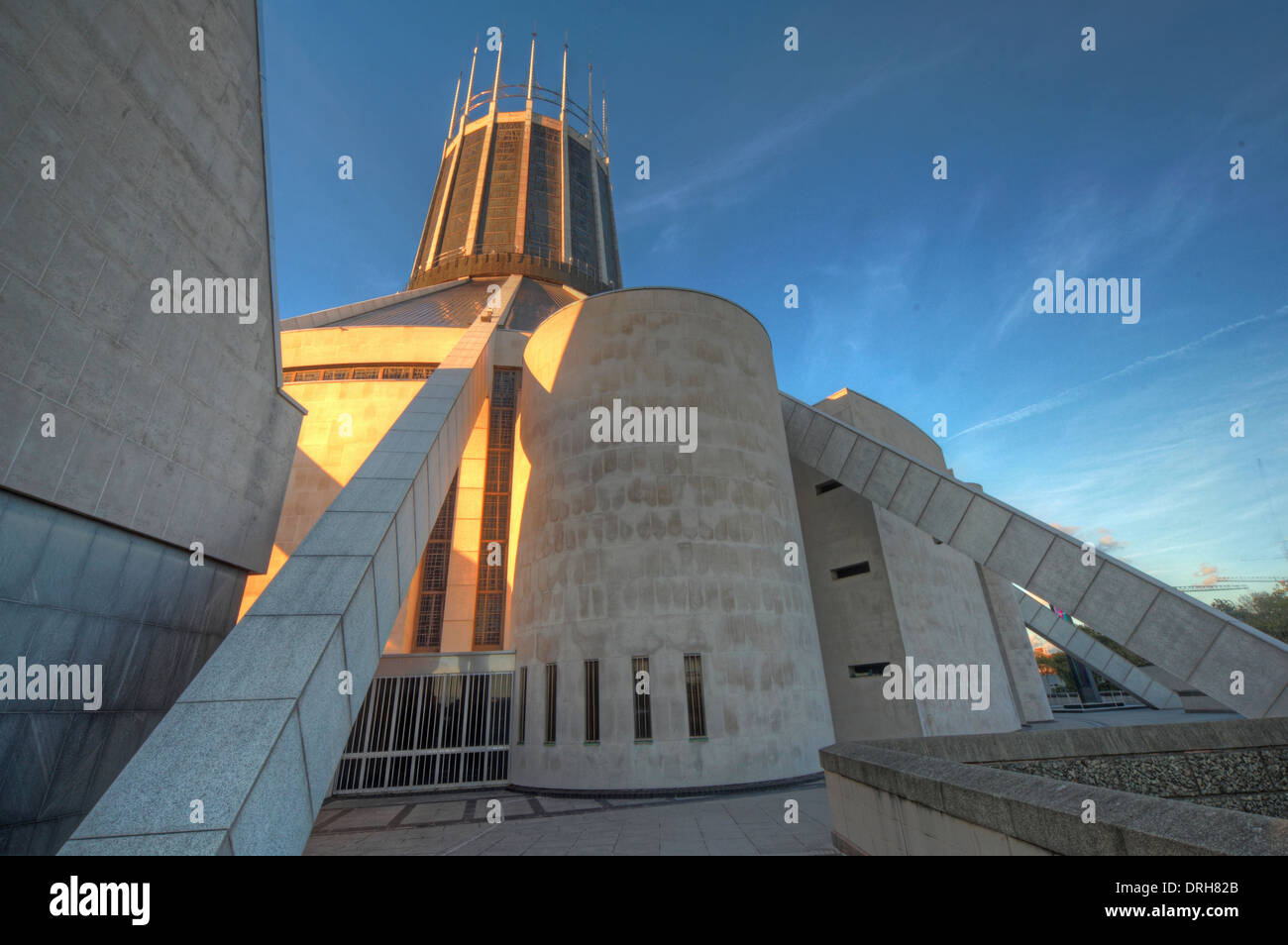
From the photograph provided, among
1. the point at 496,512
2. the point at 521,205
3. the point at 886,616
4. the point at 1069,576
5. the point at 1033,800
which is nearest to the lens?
the point at 1033,800

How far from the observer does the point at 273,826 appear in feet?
19.1

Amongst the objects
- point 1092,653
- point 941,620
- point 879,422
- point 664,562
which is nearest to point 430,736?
point 664,562

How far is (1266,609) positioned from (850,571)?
7773cm

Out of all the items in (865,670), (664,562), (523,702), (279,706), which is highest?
(664,562)

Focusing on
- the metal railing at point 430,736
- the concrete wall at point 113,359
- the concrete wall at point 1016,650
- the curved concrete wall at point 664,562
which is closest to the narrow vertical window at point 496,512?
the metal railing at point 430,736

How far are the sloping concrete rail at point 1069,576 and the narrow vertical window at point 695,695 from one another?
31.5 feet

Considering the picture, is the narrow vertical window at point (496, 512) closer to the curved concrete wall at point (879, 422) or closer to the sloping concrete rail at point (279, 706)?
the sloping concrete rail at point (279, 706)

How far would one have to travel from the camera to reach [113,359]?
9.47 meters

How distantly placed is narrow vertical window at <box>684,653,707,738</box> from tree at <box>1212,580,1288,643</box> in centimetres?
6985

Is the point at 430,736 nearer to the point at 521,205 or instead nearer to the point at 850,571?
the point at 850,571

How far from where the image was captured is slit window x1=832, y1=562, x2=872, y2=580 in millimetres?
22875

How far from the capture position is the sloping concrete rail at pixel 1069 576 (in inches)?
501

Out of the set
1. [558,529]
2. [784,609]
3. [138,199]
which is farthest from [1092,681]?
[138,199]
